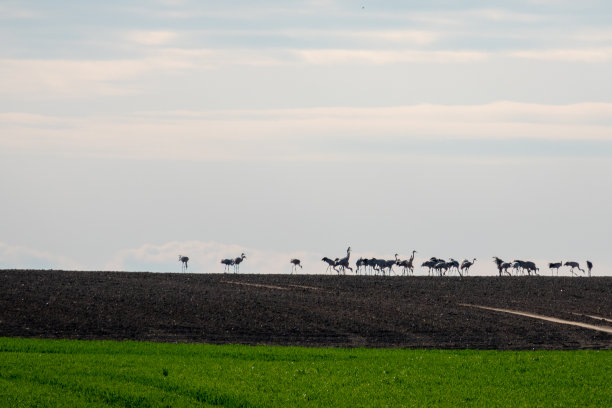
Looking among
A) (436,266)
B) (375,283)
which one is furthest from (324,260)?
(375,283)

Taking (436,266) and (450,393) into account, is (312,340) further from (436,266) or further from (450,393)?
(436,266)

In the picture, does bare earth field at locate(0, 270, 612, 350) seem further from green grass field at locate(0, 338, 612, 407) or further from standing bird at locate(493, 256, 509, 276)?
standing bird at locate(493, 256, 509, 276)

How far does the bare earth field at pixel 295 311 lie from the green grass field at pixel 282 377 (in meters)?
5.55

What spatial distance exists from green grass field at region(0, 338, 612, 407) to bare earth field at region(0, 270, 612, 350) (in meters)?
5.55

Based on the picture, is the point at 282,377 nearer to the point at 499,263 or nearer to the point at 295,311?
the point at 295,311

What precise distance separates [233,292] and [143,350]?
64.7 feet

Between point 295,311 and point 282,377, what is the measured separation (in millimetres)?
20129

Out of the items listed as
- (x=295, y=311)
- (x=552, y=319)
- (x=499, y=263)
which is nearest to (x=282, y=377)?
(x=295, y=311)

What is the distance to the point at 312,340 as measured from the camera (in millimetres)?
50469

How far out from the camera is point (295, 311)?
57188 millimetres

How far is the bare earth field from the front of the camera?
167 ft

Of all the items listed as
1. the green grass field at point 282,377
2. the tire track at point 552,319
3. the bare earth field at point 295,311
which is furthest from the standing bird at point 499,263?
the green grass field at point 282,377

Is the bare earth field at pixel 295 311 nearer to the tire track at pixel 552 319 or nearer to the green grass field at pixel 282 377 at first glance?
the tire track at pixel 552 319

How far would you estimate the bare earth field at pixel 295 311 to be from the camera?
50781mm
